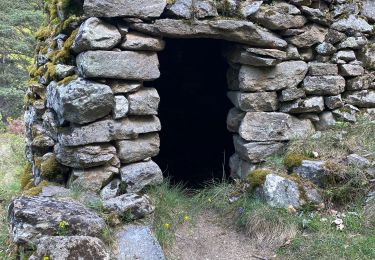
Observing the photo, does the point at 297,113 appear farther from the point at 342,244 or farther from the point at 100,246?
the point at 100,246

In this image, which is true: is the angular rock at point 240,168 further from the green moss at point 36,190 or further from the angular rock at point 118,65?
the green moss at point 36,190

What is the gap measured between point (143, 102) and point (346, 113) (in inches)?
96.6

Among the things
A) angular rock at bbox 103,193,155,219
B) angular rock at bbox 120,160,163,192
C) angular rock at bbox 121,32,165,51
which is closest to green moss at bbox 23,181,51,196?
angular rock at bbox 103,193,155,219

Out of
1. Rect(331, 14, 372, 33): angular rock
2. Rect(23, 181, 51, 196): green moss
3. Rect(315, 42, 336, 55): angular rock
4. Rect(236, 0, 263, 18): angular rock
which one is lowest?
Rect(23, 181, 51, 196): green moss

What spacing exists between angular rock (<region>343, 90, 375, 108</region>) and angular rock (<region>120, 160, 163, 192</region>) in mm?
2500

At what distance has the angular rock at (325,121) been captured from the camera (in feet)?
15.6

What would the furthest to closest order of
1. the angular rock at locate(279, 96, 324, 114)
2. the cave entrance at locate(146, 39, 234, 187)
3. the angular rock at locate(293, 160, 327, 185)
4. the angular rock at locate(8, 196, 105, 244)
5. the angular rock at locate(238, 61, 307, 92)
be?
the cave entrance at locate(146, 39, 234, 187)
the angular rock at locate(279, 96, 324, 114)
the angular rock at locate(238, 61, 307, 92)
the angular rock at locate(293, 160, 327, 185)
the angular rock at locate(8, 196, 105, 244)

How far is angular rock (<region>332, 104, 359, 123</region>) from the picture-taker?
4754 millimetres

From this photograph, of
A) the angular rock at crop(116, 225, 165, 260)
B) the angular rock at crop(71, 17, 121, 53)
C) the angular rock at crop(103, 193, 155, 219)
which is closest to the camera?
the angular rock at crop(116, 225, 165, 260)

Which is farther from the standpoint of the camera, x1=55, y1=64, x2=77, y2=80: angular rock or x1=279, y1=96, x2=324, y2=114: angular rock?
x1=279, y1=96, x2=324, y2=114: angular rock

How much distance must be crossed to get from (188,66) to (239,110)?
2384 mm

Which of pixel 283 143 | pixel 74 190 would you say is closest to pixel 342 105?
pixel 283 143

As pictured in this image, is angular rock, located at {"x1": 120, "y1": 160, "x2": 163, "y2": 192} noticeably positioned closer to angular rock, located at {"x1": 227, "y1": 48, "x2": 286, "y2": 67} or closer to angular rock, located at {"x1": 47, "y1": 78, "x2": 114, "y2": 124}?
angular rock, located at {"x1": 47, "y1": 78, "x2": 114, "y2": 124}

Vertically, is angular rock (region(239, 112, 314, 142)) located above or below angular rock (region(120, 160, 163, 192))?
above
